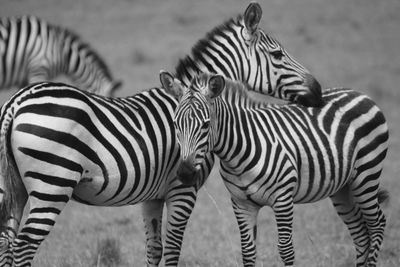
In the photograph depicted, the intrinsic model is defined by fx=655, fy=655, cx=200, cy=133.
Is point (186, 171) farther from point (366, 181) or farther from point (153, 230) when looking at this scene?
point (366, 181)

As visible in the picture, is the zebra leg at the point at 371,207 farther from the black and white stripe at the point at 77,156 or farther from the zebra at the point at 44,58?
the zebra at the point at 44,58

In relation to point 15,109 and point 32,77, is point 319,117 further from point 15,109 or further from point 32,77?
point 32,77

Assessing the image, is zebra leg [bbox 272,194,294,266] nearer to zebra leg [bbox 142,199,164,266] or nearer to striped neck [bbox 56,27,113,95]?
zebra leg [bbox 142,199,164,266]

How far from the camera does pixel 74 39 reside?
1172 cm

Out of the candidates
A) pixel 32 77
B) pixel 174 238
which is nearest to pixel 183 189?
pixel 174 238

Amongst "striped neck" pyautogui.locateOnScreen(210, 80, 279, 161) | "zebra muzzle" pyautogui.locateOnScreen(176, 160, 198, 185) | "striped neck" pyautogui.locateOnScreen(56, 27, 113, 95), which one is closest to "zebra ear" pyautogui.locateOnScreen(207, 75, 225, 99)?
"striped neck" pyautogui.locateOnScreen(210, 80, 279, 161)

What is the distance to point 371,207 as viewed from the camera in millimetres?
6633

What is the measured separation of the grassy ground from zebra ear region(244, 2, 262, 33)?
1.72 metres

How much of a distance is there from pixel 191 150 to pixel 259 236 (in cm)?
374

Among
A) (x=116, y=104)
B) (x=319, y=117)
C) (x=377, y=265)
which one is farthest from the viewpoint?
(x=377, y=265)

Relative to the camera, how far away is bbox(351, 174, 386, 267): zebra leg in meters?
6.57

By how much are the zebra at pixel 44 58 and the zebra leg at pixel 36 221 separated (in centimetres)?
639

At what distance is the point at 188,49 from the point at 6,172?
589 inches

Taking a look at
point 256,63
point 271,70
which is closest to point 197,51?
point 256,63
